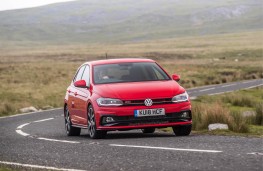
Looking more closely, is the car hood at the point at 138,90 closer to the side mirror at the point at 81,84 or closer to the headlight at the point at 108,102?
the headlight at the point at 108,102

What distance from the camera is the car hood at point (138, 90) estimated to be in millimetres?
12672

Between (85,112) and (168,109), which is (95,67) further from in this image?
(168,109)

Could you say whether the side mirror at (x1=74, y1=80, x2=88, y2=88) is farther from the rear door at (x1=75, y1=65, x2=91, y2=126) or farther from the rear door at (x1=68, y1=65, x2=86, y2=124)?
the rear door at (x1=68, y1=65, x2=86, y2=124)

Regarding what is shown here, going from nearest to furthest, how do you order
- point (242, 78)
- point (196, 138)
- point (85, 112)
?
point (196, 138) < point (85, 112) < point (242, 78)

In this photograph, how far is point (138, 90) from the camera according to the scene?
12.8 m

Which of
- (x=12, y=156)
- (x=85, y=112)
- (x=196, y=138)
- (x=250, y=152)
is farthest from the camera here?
(x=85, y=112)

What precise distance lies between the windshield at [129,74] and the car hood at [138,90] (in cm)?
38

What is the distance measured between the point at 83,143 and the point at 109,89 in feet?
3.97

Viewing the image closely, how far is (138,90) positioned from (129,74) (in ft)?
3.76

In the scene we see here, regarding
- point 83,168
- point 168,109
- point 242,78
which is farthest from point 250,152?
point 242,78

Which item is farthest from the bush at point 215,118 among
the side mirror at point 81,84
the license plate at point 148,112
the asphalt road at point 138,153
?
the side mirror at point 81,84

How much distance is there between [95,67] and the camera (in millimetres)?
14188

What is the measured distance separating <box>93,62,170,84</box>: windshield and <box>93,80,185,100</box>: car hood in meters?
0.38

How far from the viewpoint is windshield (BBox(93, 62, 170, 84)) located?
1368 centimetres
